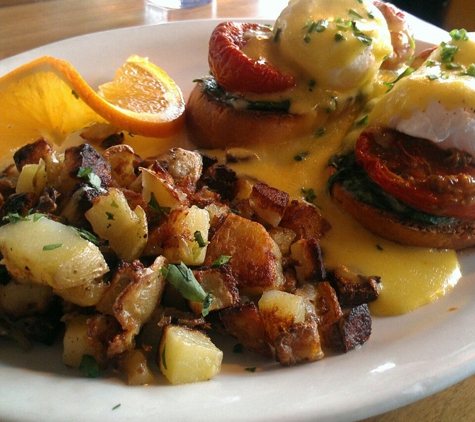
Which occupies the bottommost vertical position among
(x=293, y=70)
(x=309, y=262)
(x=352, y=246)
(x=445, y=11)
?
(x=445, y=11)

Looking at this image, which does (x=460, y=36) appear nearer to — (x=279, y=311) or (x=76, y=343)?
(x=279, y=311)

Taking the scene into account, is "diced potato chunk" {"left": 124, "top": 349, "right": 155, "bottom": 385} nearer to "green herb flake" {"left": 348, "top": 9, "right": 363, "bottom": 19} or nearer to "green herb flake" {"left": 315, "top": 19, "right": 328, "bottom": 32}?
"green herb flake" {"left": 315, "top": 19, "right": 328, "bottom": 32}

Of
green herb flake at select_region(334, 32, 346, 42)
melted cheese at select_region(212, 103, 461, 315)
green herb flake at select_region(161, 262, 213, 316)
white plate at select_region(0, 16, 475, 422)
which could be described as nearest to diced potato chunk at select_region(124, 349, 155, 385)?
white plate at select_region(0, 16, 475, 422)

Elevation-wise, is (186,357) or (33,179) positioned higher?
(33,179)

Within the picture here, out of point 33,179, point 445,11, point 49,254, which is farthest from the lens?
point 445,11

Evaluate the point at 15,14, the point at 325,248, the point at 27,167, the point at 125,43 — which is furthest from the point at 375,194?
the point at 15,14

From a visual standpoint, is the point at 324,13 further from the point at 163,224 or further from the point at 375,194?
the point at 163,224

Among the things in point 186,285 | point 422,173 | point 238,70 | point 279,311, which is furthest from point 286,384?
point 238,70
